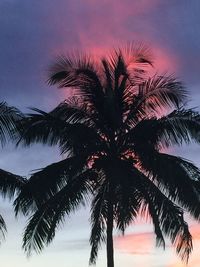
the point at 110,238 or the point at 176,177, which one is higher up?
the point at 176,177

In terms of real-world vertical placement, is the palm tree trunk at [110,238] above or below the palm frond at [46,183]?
below

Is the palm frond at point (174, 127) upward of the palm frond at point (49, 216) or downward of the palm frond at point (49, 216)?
upward

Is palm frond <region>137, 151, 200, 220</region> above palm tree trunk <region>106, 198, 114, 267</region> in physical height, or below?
above

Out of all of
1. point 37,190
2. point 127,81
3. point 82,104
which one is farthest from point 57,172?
point 127,81

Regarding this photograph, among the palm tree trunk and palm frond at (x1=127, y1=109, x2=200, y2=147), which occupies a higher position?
palm frond at (x1=127, y1=109, x2=200, y2=147)

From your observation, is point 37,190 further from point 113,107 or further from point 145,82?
point 145,82

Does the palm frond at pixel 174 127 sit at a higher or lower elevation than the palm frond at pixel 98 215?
higher

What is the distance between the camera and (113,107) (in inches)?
1159

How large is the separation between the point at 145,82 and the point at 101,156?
379cm

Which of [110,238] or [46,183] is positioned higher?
[46,183]

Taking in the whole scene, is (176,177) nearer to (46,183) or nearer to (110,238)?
(110,238)

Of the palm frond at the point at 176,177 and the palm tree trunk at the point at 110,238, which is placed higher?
the palm frond at the point at 176,177

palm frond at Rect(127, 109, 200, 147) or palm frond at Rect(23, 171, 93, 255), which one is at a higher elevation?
palm frond at Rect(127, 109, 200, 147)

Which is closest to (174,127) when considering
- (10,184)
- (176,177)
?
(176,177)
